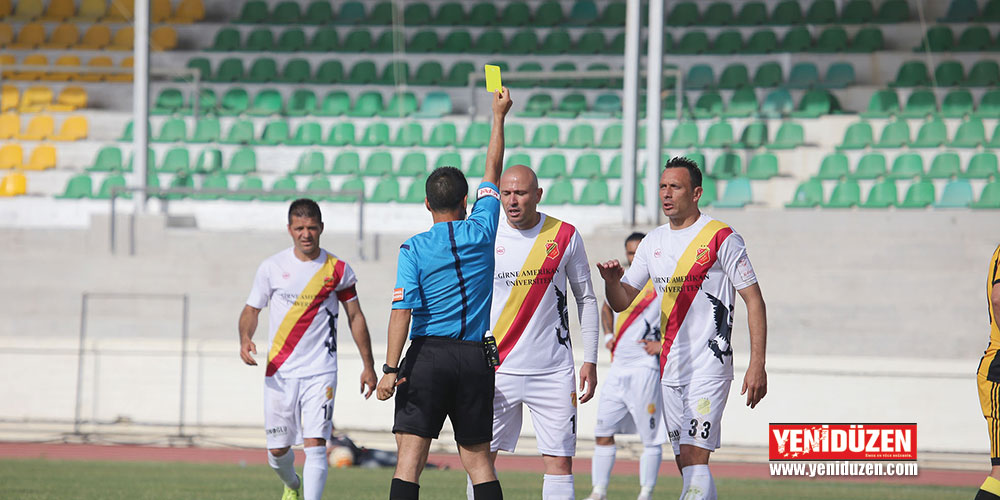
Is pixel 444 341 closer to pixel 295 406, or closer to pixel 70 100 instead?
pixel 295 406

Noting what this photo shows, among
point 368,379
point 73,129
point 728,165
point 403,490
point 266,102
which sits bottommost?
point 403,490

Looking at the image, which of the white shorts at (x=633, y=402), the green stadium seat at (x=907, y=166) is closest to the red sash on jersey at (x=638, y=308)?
the white shorts at (x=633, y=402)

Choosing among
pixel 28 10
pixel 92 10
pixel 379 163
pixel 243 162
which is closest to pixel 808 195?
pixel 379 163

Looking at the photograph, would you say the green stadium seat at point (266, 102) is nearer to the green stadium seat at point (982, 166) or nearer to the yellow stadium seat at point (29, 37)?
the yellow stadium seat at point (29, 37)

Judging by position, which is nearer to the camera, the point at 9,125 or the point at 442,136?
the point at 442,136

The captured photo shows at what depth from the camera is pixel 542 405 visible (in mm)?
6629

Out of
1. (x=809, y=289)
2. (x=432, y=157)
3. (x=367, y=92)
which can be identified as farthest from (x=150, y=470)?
(x=367, y=92)

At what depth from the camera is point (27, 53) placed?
81.5 ft

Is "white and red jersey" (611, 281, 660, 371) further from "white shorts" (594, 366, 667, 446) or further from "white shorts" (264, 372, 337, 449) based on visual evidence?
"white shorts" (264, 372, 337, 449)

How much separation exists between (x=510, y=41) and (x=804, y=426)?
1312 cm

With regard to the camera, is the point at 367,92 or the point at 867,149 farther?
the point at 367,92

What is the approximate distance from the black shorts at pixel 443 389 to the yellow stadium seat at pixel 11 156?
1817 cm

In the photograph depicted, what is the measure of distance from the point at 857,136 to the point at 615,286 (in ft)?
47.5

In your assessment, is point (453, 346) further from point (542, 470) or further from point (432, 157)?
point (432, 157)
